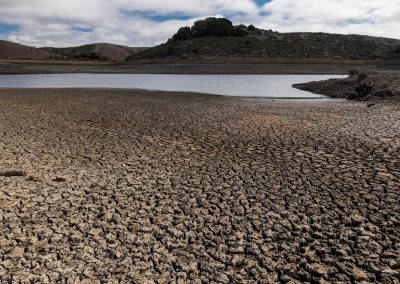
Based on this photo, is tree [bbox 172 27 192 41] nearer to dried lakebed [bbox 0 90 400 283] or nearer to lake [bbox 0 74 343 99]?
lake [bbox 0 74 343 99]

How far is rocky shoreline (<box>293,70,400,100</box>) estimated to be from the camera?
936 inches

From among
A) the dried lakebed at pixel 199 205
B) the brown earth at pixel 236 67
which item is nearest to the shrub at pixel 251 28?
the brown earth at pixel 236 67

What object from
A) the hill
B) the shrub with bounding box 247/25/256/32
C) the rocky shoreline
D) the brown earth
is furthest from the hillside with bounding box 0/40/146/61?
the rocky shoreline

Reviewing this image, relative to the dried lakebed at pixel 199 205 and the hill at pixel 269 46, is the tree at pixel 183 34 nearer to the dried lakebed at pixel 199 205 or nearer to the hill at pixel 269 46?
the hill at pixel 269 46

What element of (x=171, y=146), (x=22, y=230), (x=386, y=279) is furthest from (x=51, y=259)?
(x=171, y=146)

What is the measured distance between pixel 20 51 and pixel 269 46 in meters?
94.5

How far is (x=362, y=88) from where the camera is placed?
25.9 meters

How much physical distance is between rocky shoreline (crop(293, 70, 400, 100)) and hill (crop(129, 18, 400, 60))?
42.8 meters

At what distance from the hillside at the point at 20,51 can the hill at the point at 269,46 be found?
54.6 meters

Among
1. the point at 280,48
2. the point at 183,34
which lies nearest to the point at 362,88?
the point at 280,48

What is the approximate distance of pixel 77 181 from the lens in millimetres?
8125

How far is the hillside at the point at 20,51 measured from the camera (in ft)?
395

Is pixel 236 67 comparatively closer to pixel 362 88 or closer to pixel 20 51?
pixel 362 88

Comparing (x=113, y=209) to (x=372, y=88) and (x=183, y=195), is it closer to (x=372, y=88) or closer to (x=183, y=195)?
(x=183, y=195)
